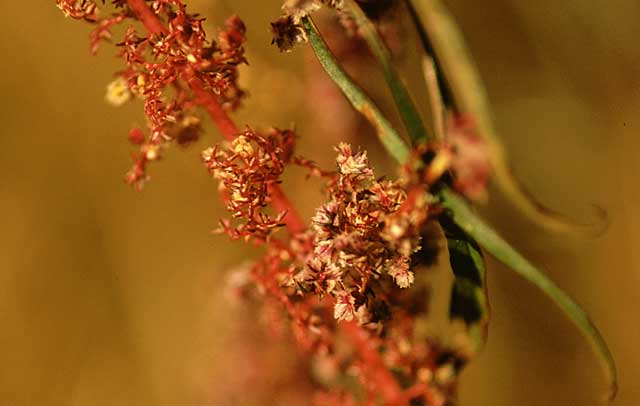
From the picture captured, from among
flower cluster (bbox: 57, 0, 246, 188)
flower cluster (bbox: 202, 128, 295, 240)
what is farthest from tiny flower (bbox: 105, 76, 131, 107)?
flower cluster (bbox: 202, 128, 295, 240)

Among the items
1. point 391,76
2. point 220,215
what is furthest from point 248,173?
point 220,215

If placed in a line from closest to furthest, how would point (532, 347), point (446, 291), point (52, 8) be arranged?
point (446, 291), point (532, 347), point (52, 8)

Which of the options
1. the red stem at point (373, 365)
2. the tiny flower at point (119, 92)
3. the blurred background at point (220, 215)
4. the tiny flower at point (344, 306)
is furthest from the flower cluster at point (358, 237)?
the blurred background at point (220, 215)

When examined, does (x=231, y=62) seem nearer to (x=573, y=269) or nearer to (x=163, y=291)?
(x=573, y=269)

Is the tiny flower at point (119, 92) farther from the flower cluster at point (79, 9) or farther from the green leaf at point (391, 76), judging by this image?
the green leaf at point (391, 76)

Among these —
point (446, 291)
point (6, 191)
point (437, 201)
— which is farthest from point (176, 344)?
point (437, 201)

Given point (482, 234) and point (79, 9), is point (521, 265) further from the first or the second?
point (79, 9)
